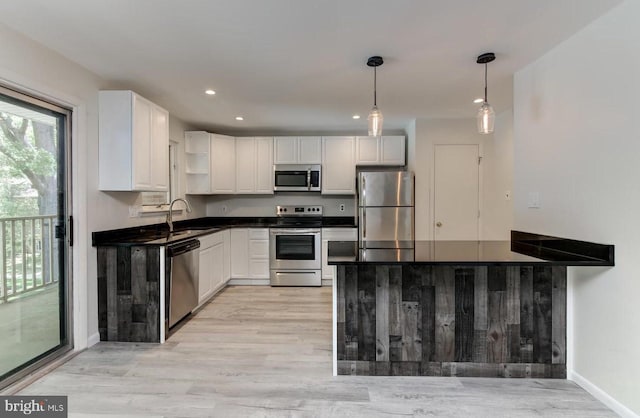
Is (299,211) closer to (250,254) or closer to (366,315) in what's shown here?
(250,254)

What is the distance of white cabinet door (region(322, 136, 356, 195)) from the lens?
16.1ft

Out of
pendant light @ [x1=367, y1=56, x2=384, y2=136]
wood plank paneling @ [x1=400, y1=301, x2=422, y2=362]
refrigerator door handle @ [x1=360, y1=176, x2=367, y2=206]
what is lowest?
wood plank paneling @ [x1=400, y1=301, x2=422, y2=362]

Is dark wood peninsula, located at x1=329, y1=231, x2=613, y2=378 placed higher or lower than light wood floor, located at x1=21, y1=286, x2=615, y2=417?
higher

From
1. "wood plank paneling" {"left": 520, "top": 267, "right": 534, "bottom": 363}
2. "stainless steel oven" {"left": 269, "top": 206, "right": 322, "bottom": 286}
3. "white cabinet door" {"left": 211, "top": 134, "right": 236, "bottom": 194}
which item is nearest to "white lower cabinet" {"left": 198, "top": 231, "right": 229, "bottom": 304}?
"stainless steel oven" {"left": 269, "top": 206, "right": 322, "bottom": 286}

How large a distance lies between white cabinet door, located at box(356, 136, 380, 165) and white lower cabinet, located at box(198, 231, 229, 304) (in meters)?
2.29

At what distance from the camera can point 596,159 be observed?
198cm

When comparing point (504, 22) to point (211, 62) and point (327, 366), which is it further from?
point (327, 366)

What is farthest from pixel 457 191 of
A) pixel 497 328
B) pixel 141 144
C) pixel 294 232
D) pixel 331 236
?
pixel 141 144

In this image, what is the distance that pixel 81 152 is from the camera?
2.66 meters

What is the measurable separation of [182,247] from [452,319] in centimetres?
244

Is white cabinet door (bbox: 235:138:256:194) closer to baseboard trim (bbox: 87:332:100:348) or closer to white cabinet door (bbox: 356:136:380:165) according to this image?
white cabinet door (bbox: 356:136:380:165)

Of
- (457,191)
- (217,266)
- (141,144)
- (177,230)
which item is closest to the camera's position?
(141,144)

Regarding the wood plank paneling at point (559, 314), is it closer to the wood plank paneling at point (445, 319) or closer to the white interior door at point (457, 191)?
the wood plank paneling at point (445, 319)

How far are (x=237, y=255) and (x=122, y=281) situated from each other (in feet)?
6.43
